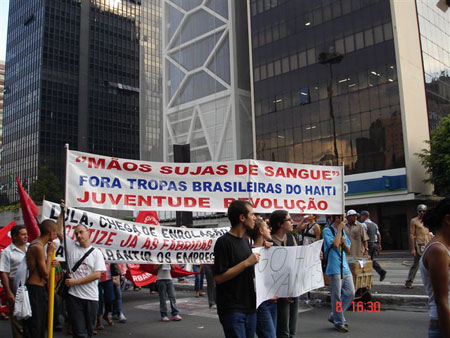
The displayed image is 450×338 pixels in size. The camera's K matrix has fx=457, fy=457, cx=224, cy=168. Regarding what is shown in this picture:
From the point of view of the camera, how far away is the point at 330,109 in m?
39.4

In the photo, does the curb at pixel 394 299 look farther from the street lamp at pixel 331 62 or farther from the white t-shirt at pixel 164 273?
the street lamp at pixel 331 62

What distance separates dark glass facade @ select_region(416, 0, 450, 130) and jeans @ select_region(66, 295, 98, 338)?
121 ft

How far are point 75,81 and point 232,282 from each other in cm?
10147

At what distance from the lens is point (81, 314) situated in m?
5.34

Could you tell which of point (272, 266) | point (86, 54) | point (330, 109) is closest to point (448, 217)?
point (272, 266)

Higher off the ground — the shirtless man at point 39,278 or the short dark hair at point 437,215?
the short dark hair at point 437,215

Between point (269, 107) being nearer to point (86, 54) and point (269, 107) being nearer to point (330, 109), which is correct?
point (330, 109)

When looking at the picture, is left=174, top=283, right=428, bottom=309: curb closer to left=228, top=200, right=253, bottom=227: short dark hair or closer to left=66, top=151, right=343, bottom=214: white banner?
left=66, top=151, right=343, bottom=214: white banner

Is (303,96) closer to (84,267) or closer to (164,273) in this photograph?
(164,273)

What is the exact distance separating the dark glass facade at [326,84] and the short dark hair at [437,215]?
33.6 metres

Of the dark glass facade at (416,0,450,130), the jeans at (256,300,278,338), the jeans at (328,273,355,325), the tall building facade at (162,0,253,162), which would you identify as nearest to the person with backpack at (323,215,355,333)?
the jeans at (328,273,355,325)

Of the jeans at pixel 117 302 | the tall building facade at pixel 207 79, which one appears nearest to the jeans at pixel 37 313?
the jeans at pixel 117 302

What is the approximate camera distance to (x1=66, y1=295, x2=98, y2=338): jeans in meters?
5.20

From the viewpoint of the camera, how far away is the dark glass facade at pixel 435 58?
37969 mm
